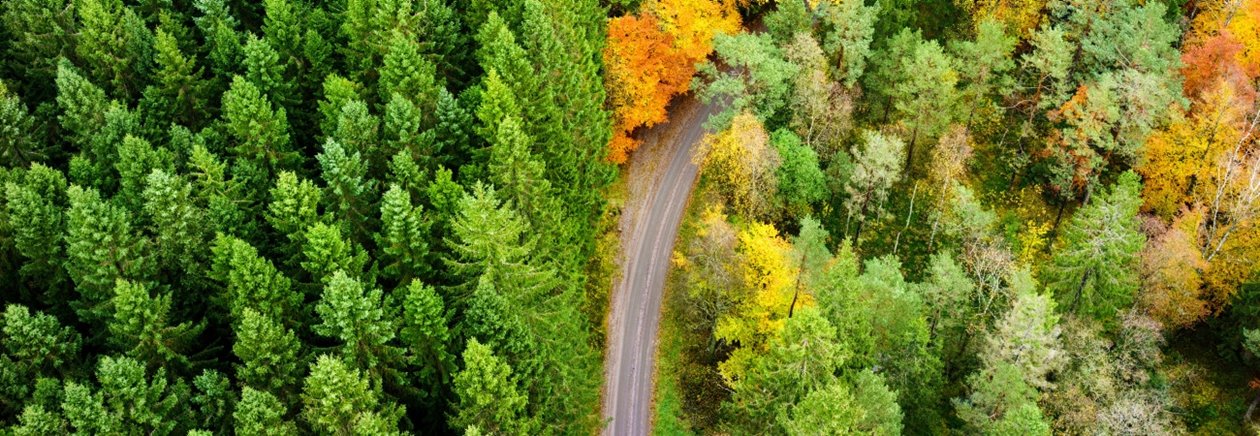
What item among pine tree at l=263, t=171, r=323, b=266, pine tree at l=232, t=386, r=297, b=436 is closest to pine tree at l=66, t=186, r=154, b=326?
pine tree at l=263, t=171, r=323, b=266

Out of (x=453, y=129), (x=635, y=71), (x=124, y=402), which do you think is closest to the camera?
(x=124, y=402)

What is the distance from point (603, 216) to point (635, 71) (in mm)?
11219

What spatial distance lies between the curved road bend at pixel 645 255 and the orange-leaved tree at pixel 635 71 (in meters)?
4.36

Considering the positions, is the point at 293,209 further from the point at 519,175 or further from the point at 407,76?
the point at 407,76

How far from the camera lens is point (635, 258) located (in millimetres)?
74188

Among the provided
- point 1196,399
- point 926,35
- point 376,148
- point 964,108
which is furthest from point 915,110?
point 376,148

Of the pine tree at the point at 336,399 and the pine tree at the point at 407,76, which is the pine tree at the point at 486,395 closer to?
the pine tree at the point at 336,399

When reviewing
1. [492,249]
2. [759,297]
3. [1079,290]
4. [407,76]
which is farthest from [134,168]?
[1079,290]

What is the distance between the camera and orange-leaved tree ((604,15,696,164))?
73.1 metres

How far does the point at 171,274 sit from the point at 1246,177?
69.4 meters

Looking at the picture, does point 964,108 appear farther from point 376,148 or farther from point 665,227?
point 376,148

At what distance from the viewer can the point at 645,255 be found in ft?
244

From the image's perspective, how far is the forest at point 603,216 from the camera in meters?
46.7

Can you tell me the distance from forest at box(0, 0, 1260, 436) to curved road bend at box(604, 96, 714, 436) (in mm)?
1011
